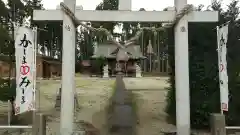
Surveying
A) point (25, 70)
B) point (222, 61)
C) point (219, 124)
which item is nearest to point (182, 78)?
point (222, 61)

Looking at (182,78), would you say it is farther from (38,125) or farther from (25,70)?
(25,70)

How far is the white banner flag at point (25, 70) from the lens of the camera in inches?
210

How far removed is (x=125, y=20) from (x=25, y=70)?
8.09 feet

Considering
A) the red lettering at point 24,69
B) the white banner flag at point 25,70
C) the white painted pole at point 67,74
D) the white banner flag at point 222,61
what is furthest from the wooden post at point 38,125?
the white banner flag at point 222,61

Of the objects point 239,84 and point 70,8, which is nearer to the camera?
point 70,8

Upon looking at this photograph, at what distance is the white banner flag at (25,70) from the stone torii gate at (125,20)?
0.81 meters

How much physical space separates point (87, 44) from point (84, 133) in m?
38.9

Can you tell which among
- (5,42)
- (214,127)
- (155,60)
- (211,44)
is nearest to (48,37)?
(155,60)

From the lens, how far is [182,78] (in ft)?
20.6

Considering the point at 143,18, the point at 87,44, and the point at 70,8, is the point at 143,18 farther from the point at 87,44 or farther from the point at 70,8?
the point at 87,44

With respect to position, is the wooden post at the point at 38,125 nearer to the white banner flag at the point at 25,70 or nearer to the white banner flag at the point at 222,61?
the white banner flag at the point at 25,70

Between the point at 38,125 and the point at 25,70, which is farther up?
the point at 25,70

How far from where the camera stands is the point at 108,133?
21.4 ft

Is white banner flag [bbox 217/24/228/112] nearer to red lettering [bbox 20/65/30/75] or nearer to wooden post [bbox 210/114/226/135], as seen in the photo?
wooden post [bbox 210/114/226/135]
